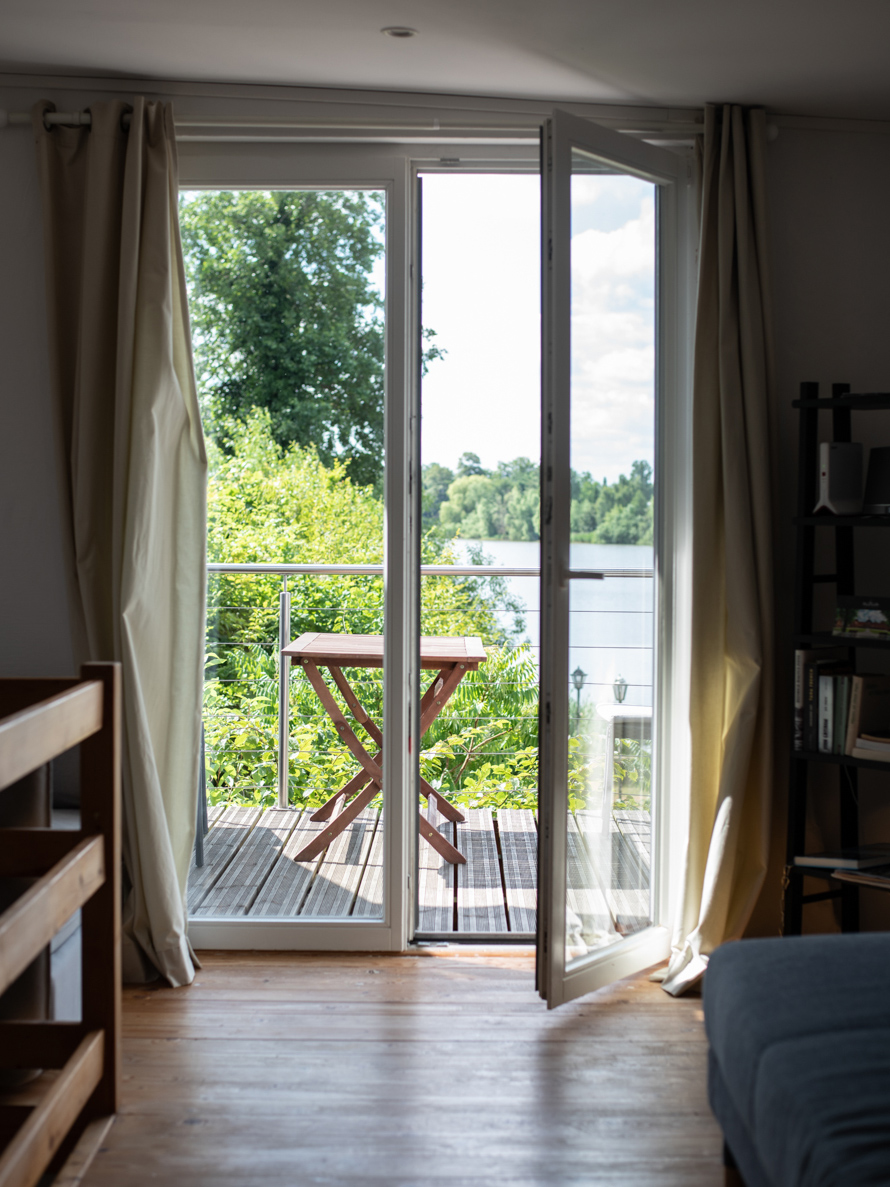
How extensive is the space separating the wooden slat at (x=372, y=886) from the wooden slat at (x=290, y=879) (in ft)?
0.54

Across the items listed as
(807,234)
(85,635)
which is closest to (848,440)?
(807,234)

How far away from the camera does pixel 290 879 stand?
3.03 m

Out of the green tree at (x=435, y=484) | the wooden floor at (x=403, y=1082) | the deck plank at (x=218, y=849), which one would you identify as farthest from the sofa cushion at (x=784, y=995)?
the green tree at (x=435, y=484)

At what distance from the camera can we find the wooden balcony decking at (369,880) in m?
2.62

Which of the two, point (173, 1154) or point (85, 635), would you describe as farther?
point (85, 635)

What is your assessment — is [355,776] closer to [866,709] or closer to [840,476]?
[866,709]

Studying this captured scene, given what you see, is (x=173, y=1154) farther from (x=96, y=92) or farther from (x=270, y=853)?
(x=96, y=92)

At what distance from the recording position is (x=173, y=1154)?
1.83m

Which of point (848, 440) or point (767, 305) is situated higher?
point (767, 305)

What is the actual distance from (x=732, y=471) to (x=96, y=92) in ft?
6.53

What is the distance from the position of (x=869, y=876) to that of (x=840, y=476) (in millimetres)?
997

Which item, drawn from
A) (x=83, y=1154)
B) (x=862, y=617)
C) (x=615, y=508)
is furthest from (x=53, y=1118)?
(x=862, y=617)

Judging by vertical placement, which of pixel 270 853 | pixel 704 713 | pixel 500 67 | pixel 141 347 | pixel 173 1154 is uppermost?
pixel 500 67

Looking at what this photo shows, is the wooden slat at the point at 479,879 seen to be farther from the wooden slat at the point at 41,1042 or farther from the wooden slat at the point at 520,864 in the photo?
the wooden slat at the point at 41,1042
